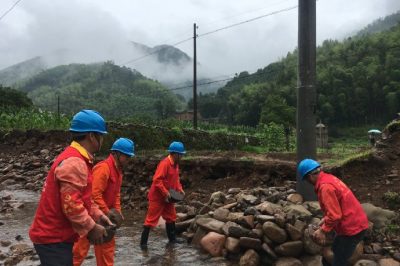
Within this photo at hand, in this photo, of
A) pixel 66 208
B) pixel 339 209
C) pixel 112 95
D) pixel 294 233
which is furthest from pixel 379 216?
pixel 112 95

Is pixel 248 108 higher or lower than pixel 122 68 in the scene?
lower

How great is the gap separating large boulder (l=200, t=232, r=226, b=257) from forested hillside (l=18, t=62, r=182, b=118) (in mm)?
40557

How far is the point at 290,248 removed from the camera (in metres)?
6.60

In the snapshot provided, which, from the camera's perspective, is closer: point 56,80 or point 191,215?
point 191,215

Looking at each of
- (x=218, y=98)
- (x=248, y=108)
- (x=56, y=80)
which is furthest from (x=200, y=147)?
(x=56, y=80)

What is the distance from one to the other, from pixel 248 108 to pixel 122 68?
33.1 m

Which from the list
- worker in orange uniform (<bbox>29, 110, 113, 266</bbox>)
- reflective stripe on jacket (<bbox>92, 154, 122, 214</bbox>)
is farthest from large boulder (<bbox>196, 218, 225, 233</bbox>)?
worker in orange uniform (<bbox>29, 110, 113, 266</bbox>)

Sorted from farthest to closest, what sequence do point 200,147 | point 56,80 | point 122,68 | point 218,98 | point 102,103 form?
point 56,80 → point 122,68 → point 218,98 → point 102,103 → point 200,147

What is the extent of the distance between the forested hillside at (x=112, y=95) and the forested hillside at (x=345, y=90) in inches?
390

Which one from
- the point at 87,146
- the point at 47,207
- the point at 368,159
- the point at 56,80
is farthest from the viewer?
the point at 56,80

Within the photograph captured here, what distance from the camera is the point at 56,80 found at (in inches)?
4077

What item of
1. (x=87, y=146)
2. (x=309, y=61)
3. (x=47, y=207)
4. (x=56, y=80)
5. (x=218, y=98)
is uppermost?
(x=56, y=80)

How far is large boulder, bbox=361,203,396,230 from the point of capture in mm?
6625

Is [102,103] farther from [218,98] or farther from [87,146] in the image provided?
[87,146]
